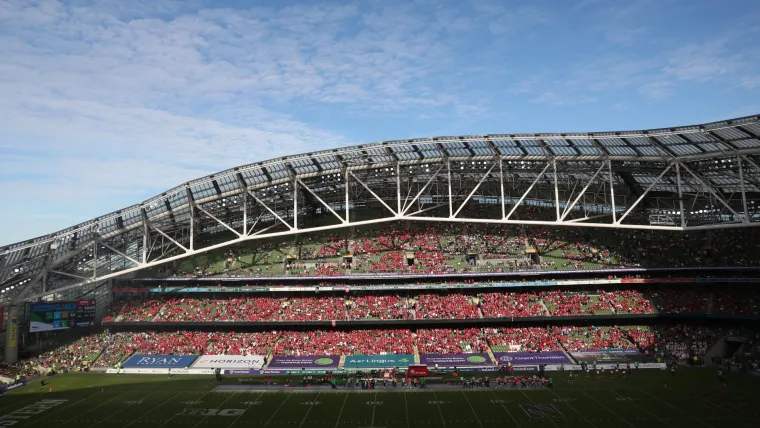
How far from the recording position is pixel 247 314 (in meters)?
56.8

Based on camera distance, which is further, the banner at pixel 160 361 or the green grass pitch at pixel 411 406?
the banner at pixel 160 361

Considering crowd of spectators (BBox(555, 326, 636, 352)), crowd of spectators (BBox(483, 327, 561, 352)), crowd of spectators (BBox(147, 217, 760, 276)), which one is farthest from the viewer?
crowd of spectators (BBox(147, 217, 760, 276))

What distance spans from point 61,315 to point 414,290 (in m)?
37.3

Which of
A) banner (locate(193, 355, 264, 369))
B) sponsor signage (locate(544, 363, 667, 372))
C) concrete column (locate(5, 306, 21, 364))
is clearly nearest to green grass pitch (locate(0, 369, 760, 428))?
sponsor signage (locate(544, 363, 667, 372))

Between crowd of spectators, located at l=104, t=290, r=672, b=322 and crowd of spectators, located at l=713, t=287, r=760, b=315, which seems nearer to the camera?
crowd of spectators, located at l=713, t=287, r=760, b=315

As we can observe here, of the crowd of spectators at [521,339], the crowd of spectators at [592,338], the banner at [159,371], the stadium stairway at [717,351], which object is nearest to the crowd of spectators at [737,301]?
the stadium stairway at [717,351]

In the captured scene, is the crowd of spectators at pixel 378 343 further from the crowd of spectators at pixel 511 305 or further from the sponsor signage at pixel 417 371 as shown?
the sponsor signage at pixel 417 371

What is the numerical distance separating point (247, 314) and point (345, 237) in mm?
15753

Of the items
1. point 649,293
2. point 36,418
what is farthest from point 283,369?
point 649,293

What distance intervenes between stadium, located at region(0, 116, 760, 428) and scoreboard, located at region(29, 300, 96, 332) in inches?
5.8

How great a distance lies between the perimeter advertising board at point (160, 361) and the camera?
2014 inches

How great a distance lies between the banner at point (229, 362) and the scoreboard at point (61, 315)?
15615 mm

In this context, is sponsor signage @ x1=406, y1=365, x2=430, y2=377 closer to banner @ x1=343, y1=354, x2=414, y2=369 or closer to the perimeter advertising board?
banner @ x1=343, y1=354, x2=414, y2=369

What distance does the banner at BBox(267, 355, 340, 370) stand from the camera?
163 feet
